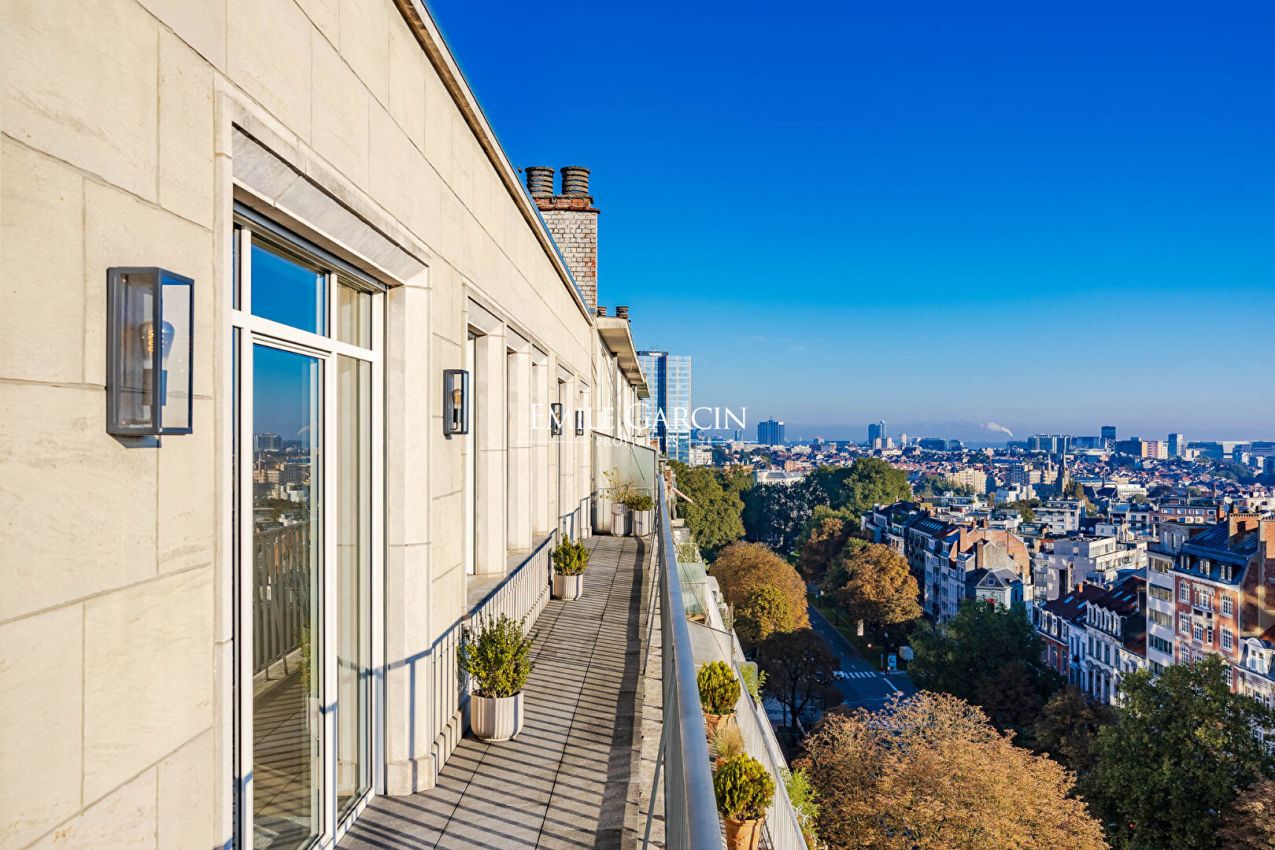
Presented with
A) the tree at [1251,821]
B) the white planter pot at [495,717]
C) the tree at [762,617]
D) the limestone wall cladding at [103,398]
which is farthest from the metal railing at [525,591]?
the tree at [762,617]

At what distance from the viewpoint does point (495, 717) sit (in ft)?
18.4

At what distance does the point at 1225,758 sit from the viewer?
26.7 metres

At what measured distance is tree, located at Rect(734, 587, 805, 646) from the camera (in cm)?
4369

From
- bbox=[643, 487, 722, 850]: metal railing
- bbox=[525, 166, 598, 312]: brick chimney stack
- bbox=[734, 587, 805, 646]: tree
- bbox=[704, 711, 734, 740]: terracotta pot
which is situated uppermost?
bbox=[525, 166, 598, 312]: brick chimney stack

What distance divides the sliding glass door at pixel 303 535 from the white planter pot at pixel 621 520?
11.6 m

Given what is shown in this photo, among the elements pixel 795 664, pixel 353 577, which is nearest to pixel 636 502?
pixel 353 577

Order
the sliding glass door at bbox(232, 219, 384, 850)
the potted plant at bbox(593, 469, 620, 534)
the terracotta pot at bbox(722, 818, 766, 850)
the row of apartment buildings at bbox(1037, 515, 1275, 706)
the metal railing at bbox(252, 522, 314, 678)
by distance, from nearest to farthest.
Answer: the sliding glass door at bbox(232, 219, 384, 850) < the metal railing at bbox(252, 522, 314, 678) < the terracotta pot at bbox(722, 818, 766, 850) < the potted plant at bbox(593, 469, 620, 534) < the row of apartment buildings at bbox(1037, 515, 1275, 706)

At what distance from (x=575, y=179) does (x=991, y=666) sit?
40.9 metres

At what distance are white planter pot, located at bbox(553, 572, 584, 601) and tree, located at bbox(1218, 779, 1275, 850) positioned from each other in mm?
22621

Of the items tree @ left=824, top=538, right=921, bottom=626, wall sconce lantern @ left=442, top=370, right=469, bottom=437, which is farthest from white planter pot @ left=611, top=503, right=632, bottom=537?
tree @ left=824, top=538, right=921, bottom=626

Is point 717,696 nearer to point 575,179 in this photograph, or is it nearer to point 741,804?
point 741,804

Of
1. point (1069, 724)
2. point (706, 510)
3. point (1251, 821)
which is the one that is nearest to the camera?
point (1251, 821)

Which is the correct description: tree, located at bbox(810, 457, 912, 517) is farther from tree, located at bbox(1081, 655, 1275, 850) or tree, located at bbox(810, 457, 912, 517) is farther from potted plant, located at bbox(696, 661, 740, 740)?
potted plant, located at bbox(696, 661, 740, 740)

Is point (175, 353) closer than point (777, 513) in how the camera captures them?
Yes
